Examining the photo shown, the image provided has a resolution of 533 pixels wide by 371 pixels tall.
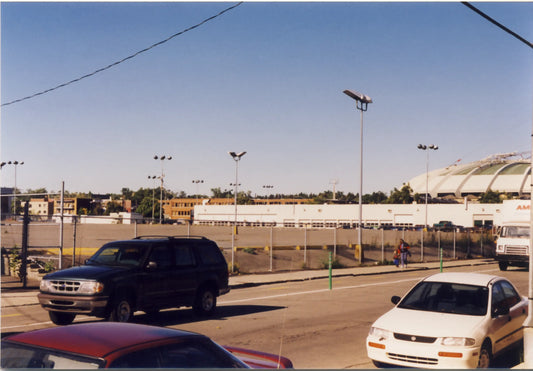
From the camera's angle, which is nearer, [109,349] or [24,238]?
[109,349]

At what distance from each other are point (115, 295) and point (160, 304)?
4.72 feet

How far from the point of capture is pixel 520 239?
110 feet

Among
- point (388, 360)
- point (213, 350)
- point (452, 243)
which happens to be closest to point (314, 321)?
point (388, 360)

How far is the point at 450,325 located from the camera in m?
9.75

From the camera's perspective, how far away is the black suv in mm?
13125

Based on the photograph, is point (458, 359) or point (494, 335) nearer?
point (458, 359)

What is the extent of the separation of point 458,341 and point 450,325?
0.44m

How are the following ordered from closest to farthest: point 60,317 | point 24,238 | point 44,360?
point 44,360 < point 60,317 < point 24,238

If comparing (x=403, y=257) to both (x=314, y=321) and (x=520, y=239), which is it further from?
(x=314, y=321)

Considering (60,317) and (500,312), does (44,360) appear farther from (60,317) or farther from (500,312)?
(60,317)

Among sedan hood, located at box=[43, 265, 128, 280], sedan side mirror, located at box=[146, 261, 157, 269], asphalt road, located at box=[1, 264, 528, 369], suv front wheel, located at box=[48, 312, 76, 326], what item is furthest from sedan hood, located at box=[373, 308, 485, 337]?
suv front wheel, located at box=[48, 312, 76, 326]

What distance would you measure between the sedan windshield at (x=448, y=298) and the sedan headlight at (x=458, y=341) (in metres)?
0.96

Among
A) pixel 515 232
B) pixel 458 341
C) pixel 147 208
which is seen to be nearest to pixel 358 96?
pixel 515 232

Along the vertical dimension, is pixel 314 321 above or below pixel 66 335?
below
